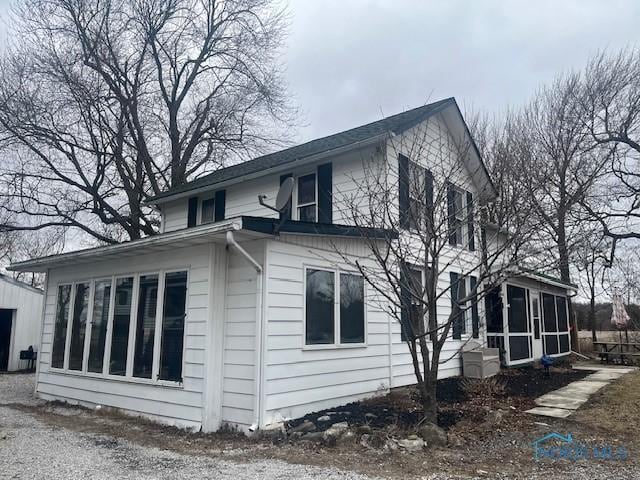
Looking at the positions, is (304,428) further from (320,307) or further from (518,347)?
(518,347)

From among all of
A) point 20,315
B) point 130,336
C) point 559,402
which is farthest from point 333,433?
point 20,315

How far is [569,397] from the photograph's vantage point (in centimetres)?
862

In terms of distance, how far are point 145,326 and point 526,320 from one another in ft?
37.3

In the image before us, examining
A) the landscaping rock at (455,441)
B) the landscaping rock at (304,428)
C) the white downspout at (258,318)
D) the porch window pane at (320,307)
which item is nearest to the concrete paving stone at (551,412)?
the landscaping rock at (455,441)

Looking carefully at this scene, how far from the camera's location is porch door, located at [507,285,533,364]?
13.0 meters

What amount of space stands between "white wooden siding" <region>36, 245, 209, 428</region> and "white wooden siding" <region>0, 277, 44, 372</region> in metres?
8.42

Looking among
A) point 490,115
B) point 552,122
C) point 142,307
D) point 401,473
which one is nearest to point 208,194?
point 142,307

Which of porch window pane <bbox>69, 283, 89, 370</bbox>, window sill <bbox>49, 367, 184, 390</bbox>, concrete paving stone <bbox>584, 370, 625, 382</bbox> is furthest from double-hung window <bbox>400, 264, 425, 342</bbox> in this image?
concrete paving stone <bbox>584, 370, 625, 382</bbox>

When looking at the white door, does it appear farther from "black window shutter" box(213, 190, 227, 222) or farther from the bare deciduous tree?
the bare deciduous tree

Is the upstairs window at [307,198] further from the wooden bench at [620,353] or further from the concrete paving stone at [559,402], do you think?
the wooden bench at [620,353]

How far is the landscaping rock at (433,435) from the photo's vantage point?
5602 millimetres

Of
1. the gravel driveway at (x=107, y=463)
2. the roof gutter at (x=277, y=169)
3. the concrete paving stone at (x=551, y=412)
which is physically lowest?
the gravel driveway at (x=107, y=463)

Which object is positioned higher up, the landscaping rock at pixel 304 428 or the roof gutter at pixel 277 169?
the roof gutter at pixel 277 169

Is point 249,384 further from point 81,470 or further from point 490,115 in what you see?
point 490,115
